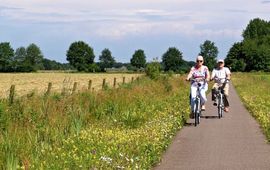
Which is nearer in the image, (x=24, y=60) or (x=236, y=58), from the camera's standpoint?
(x=236, y=58)

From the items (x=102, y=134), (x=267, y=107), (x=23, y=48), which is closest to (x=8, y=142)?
(x=102, y=134)

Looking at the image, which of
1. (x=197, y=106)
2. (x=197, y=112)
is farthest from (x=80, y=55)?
(x=197, y=112)

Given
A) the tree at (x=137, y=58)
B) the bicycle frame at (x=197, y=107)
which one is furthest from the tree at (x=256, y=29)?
the bicycle frame at (x=197, y=107)

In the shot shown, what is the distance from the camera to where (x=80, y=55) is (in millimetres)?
168000

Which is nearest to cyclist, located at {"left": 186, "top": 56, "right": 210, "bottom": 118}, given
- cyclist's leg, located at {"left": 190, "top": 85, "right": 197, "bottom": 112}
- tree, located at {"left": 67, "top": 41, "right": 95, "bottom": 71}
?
cyclist's leg, located at {"left": 190, "top": 85, "right": 197, "bottom": 112}

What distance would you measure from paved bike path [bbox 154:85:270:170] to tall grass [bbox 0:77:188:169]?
0.31m

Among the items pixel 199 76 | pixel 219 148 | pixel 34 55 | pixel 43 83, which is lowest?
pixel 43 83

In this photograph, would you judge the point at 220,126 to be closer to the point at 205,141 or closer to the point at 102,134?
the point at 205,141

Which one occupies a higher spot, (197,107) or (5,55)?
(5,55)

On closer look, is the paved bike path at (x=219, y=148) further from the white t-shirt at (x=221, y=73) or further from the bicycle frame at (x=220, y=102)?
the white t-shirt at (x=221, y=73)

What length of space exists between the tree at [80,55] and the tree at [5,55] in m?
17.5

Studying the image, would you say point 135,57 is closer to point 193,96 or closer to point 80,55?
point 80,55

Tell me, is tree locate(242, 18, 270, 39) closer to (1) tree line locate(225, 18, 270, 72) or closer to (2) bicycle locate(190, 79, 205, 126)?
(1) tree line locate(225, 18, 270, 72)

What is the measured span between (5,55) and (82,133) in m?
155
